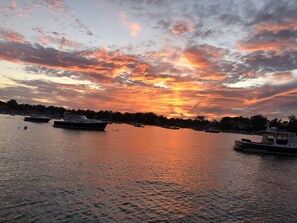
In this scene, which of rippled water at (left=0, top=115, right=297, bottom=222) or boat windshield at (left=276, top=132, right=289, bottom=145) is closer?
rippled water at (left=0, top=115, right=297, bottom=222)

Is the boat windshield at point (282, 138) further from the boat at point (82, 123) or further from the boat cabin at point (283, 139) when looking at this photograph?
the boat at point (82, 123)

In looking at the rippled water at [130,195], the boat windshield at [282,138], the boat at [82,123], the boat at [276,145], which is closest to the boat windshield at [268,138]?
the boat at [276,145]

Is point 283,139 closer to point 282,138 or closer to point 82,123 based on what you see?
point 282,138

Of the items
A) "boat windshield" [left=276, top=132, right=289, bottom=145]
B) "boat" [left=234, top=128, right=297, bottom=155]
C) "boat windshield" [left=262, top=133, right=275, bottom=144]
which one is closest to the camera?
"boat" [left=234, top=128, right=297, bottom=155]

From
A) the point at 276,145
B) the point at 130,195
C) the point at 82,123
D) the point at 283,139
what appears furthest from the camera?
the point at 82,123

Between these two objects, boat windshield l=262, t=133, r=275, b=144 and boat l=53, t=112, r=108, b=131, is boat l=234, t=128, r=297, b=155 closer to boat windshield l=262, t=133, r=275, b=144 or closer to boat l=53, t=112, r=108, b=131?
boat windshield l=262, t=133, r=275, b=144

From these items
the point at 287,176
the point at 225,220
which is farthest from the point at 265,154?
the point at 225,220

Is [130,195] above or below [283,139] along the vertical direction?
below

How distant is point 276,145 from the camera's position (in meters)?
69.8

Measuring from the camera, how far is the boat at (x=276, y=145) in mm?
69688

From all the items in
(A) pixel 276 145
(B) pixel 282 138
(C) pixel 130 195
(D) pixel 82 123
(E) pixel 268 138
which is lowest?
(C) pixel 130 195

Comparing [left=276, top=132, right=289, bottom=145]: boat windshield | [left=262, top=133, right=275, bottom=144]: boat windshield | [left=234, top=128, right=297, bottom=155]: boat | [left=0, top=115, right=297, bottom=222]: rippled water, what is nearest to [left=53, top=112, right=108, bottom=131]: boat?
[left=234, top=128, right=297, bottom=155]: boat

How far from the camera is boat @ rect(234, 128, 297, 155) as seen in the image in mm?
69688

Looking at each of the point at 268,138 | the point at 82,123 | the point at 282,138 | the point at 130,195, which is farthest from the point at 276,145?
the point at 82,123
